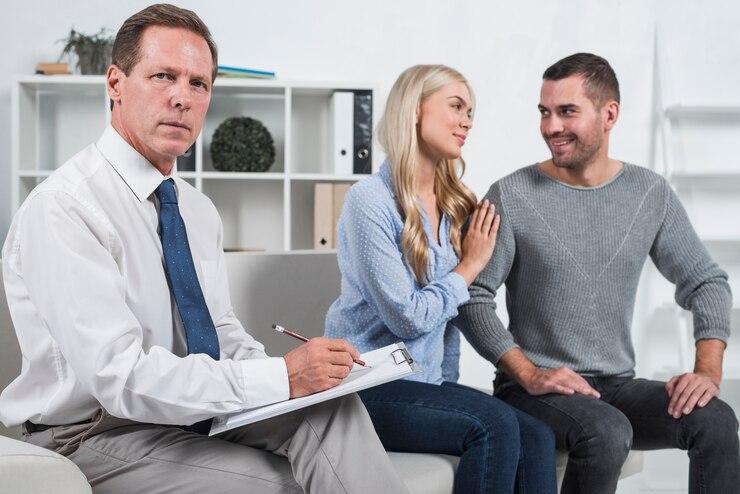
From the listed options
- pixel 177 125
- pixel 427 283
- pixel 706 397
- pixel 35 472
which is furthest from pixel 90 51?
pixel 35 472

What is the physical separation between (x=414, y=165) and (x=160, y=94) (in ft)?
2.25

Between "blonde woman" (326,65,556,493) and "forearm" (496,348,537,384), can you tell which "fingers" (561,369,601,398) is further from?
"blonde woman" (326,65,556,493)

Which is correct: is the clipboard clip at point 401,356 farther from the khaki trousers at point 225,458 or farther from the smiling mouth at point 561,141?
the smiling mouth at point 561,141

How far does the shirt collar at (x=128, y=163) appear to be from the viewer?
151 cm

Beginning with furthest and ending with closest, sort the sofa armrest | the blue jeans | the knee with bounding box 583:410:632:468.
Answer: the knee with bounding box 583:410:632:468
the blue jeans
the sofa armrest

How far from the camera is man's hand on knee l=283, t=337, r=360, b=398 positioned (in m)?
1.36

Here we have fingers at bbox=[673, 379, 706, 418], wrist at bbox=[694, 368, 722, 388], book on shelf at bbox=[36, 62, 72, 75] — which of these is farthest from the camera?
book on shelf at bbox=[36, 62, 72, 75]

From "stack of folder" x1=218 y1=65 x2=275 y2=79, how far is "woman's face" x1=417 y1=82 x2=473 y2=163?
1851mm

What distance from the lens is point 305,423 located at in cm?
141

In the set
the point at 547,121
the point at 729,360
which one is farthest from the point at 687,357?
the point at 547,121

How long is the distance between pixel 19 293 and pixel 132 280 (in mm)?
167

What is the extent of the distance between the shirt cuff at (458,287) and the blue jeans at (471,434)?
200 mm

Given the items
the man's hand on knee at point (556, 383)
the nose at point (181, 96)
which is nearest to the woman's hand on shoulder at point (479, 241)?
the man's hand on knee at point (556, 383)

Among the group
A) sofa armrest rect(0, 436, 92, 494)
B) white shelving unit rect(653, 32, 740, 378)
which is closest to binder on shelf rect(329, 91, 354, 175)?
white shelving unit rect(653, 32, 740, 378)
